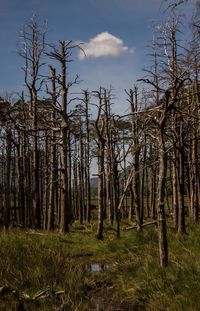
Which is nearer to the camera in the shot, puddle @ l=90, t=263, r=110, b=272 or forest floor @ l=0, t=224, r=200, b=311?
forest floor @ l=0, t=224, r=200, b=311

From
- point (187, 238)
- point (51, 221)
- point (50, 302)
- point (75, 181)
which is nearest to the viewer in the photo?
point (50, 302)

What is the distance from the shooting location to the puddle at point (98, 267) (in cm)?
1058

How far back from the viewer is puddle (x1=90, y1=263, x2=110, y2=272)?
10.6 metres

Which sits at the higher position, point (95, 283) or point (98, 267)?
point (95, 283)

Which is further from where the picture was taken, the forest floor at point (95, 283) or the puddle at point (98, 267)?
the puddle at point (98, 267)

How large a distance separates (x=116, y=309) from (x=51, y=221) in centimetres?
1468

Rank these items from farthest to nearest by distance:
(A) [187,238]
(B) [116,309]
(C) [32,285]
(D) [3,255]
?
(A) [187,238] < (D) [3,255] < (C) [32,285] < (B) [116,309]

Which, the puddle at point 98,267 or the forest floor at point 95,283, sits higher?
the forest floor at point 95,283

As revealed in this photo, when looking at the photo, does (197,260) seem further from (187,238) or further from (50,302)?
(187,238)

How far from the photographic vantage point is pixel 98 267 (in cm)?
1103

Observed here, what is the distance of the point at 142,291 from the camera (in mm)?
7121

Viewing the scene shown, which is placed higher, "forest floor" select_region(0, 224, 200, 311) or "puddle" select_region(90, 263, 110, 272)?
"forest floor" select_region(0, 224, 200, 311)

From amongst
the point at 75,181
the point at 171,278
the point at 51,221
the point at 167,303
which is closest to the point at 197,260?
the point at 171,278

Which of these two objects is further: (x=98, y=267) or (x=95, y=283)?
A: (x=98, y=267)
